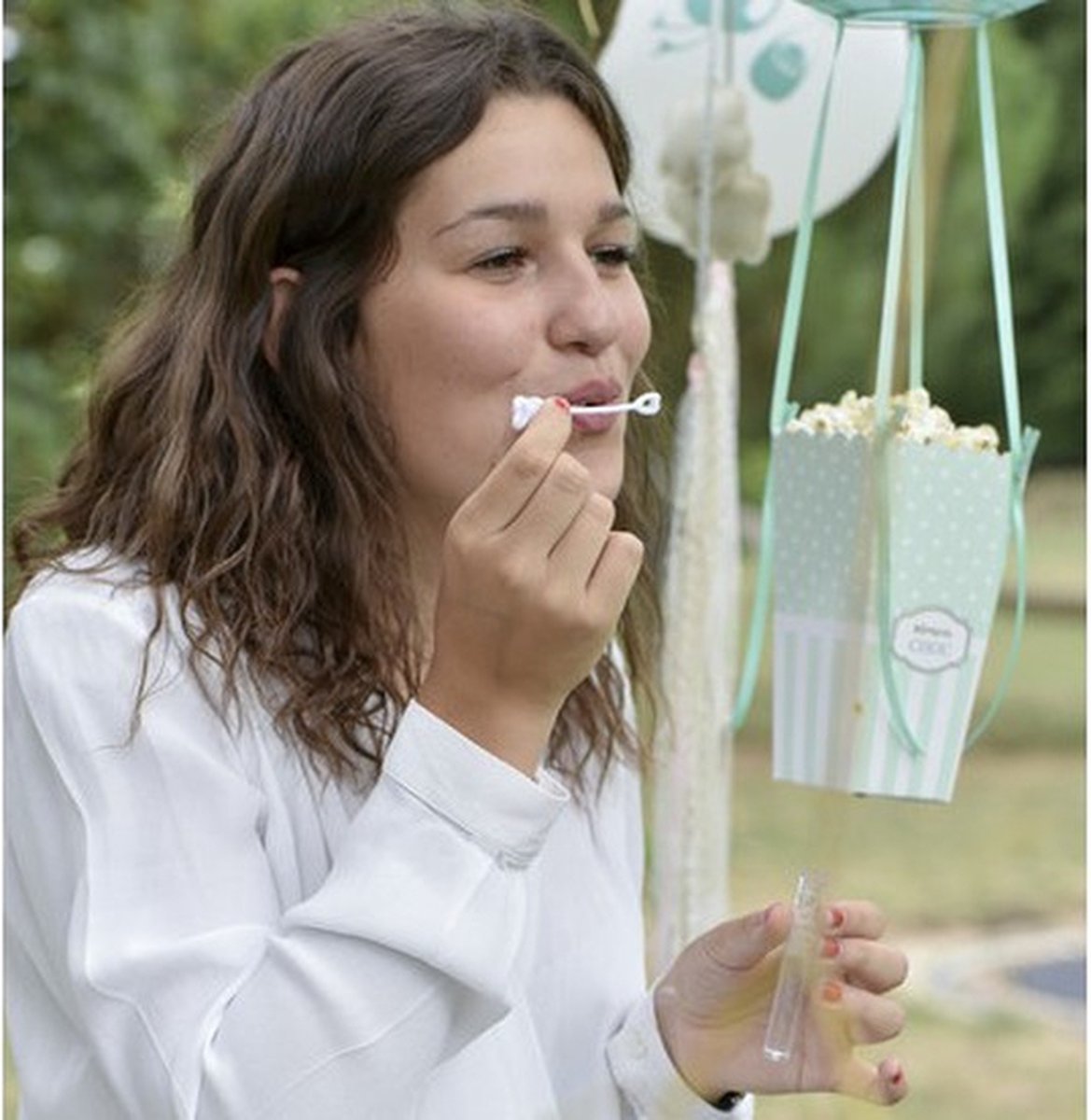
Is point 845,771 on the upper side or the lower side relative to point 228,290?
lower

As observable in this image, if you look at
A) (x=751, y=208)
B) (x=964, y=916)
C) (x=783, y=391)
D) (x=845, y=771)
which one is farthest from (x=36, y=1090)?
(x=964, y=916)

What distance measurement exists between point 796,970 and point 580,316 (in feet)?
1.09

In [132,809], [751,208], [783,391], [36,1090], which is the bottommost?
[36,1090]

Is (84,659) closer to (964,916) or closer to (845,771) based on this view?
(845,771)

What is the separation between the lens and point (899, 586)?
1318 millimetres

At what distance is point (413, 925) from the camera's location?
1.08m

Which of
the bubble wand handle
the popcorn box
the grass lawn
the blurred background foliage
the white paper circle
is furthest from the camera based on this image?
the grass lawn

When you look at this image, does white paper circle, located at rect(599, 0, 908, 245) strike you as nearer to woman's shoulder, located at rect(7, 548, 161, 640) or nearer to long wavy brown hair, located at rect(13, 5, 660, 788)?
long wavy brown hair, located at rect(13, 5, 660, 788)

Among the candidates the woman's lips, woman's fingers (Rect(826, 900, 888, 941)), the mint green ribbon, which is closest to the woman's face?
the woman's lips

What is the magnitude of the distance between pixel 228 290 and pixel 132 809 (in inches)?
12.4

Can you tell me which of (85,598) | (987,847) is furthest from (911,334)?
(987,847)

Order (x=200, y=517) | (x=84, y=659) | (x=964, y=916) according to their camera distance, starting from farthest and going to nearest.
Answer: (x=964, y=916)
(x=200, y=517)
(x=84, y=659)

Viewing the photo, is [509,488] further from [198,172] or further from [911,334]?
[198,172]

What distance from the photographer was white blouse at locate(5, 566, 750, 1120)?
1080 mm
